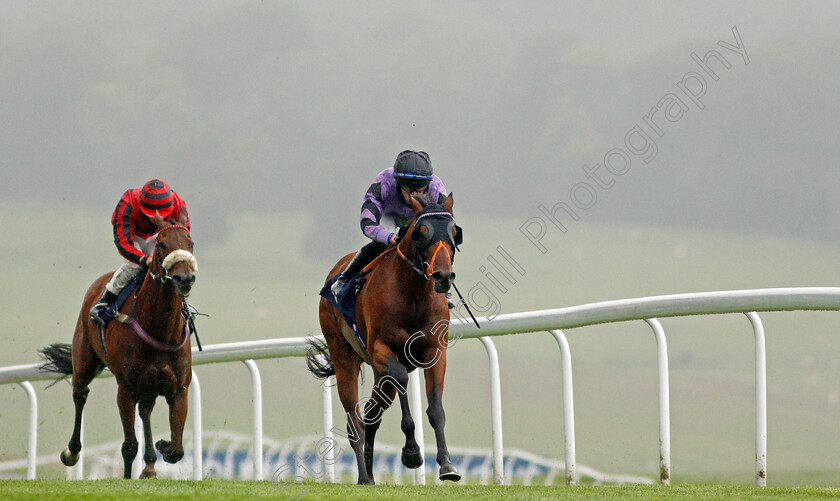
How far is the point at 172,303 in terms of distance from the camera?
23.4 feet

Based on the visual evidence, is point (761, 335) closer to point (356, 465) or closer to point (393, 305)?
point (393, 305)

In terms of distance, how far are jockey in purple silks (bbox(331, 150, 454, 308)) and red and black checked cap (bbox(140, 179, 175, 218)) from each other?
1.66m

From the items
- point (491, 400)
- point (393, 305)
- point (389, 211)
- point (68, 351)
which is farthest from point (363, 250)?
point (68, 351)

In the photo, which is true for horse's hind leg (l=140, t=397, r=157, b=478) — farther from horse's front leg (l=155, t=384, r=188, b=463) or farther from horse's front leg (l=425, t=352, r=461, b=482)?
horse's front leg (l=425, t=352, r=461, b=482)

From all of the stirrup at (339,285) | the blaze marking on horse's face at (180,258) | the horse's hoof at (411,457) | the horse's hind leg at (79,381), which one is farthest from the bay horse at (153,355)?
the horse's hoof at (411,457)

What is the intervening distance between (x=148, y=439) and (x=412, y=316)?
295 centimetres

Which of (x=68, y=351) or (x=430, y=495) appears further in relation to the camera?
(x=68, y=351)

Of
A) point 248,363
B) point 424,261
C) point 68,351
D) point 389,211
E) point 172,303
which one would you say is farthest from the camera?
point 68,351

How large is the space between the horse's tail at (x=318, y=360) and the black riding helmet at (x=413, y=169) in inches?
65.6

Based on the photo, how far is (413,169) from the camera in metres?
5.96

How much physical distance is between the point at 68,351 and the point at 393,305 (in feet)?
14.7

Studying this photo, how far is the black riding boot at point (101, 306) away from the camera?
757 centimetres

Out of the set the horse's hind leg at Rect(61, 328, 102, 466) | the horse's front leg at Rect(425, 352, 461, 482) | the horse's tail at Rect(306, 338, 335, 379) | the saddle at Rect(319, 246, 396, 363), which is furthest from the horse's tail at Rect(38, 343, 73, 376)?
the horse's front leg at Rect(425, 352, 461, 482)

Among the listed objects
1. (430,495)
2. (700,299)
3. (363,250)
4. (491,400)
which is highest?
(363,250)
